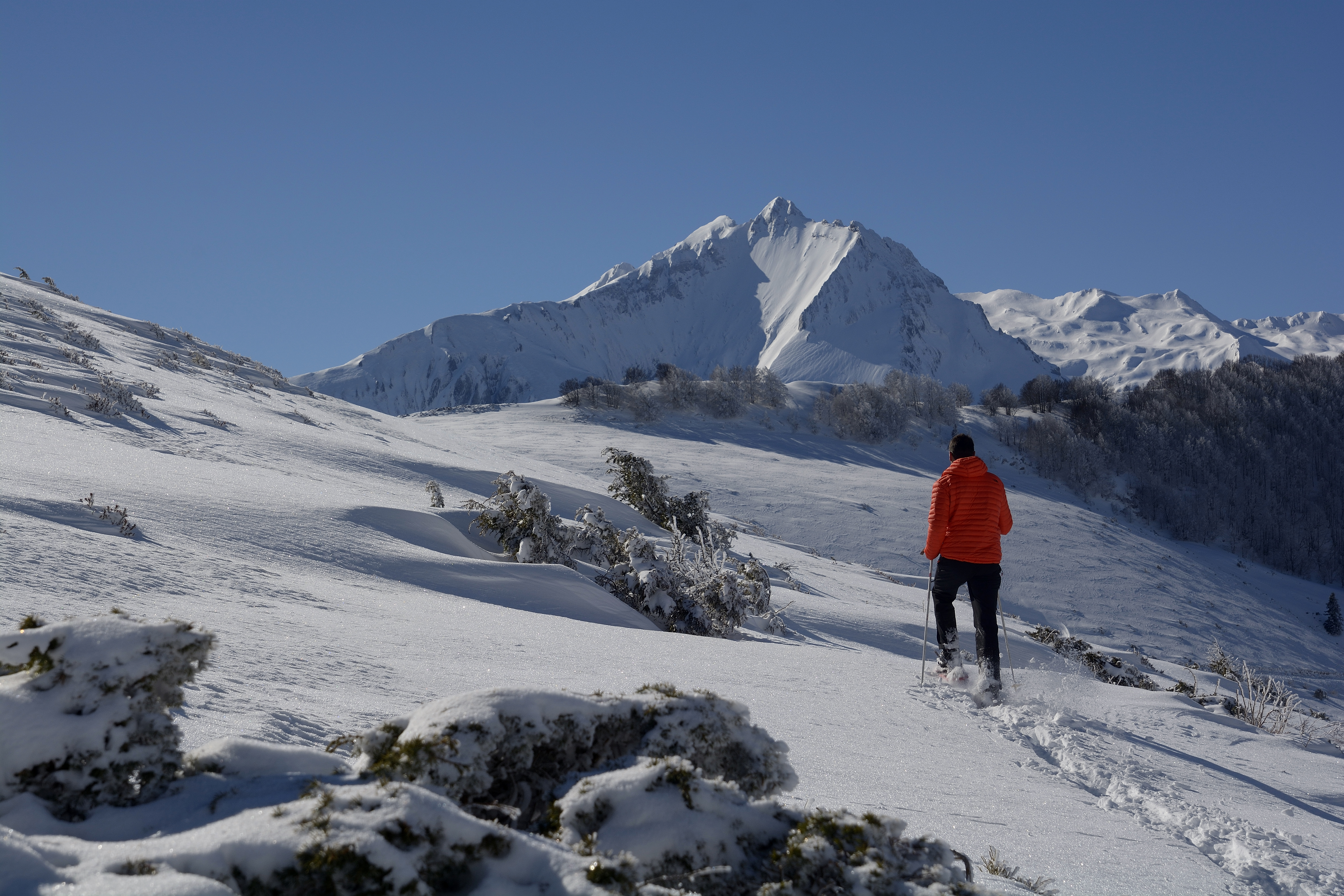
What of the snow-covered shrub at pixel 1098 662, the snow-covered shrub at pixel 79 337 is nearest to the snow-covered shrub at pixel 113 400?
the snow-covered shrub at pixel 79 337

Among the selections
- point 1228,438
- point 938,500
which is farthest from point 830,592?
point 1228,438

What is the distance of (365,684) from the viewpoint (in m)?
3.21

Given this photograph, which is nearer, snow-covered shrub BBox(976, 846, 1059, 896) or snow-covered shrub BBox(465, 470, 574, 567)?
snow-covered shrub BBox(976, 846, 1059, 896)

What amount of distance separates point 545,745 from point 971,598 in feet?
14.8

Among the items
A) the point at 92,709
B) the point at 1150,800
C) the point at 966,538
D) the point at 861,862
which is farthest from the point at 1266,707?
the point at 92,709

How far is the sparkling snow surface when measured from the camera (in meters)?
2.31

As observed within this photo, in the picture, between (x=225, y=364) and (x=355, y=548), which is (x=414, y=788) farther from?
(x=225, y=364)

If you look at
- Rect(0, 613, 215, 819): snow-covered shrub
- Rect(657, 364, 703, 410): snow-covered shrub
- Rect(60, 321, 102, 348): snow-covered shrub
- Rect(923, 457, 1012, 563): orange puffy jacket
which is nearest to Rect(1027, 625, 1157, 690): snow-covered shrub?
Rect(923, 457, 1012, 563): orange puffy jacket

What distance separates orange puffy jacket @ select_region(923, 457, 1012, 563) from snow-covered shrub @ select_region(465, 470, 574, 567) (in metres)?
4.96

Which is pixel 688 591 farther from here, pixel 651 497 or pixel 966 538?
pixel 651 497

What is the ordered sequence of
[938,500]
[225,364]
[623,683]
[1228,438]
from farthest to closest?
1. [1228,438]
2. [225,364]
3. [938,500]
4. [623,683]

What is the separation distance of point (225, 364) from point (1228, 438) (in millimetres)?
73771

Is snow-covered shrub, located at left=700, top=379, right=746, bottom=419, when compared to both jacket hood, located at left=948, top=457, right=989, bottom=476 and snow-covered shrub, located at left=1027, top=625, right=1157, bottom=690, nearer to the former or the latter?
snow-covered shrub, located at left=1027, top=625, right=1157, bottom=690

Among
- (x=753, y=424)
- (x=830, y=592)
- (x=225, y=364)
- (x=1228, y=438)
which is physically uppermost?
(x=1228, y=438)
